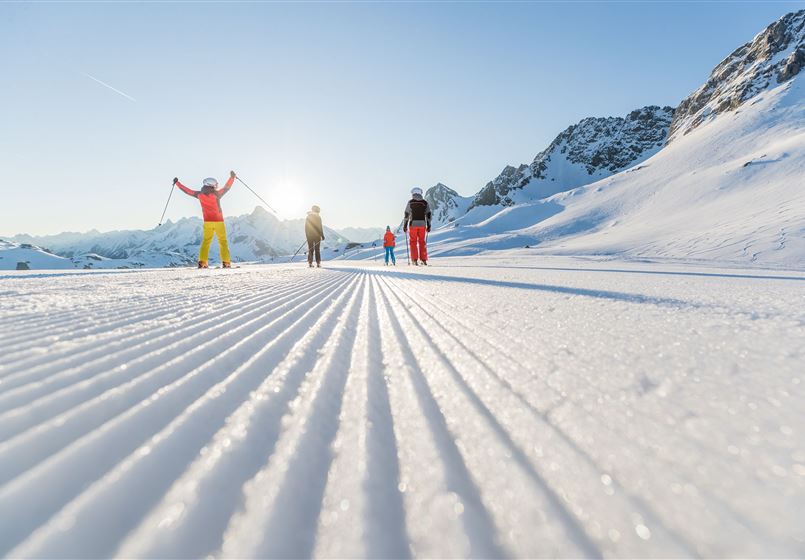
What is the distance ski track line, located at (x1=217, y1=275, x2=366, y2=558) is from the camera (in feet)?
1.63

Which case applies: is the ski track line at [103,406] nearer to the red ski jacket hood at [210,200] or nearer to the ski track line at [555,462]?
the ski track line at [555,462]

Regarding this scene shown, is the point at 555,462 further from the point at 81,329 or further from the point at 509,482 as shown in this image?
the point at 81,329

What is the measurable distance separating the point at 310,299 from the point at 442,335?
1631 millimetres

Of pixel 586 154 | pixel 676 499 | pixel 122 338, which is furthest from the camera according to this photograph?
pixel 586 154

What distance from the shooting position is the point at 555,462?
0.65m

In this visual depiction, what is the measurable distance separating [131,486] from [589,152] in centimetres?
10510

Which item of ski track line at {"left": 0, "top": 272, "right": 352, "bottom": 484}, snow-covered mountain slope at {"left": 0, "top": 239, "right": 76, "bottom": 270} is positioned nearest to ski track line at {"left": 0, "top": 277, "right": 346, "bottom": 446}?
ski track line at {"left": 0, "top": 272, "right": 352, "bottom": 484}

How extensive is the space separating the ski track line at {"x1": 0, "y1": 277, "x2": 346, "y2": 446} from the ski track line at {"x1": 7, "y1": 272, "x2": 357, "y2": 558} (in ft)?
0.78

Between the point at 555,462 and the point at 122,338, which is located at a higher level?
the point at 122,338

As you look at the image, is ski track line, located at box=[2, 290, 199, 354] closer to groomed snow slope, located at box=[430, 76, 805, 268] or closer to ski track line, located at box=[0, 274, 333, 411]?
ski track line, located at box=[0, 274, 333, 411]

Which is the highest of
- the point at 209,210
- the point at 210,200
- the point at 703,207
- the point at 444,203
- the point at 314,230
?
the point at 444,203

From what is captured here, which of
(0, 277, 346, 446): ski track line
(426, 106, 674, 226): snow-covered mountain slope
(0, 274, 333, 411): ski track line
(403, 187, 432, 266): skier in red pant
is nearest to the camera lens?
(0, 277, 346, 446): ski track line

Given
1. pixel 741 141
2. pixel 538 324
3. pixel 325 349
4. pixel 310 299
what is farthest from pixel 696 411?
pixel 741 141

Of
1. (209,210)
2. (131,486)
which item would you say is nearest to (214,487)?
(131,486)
